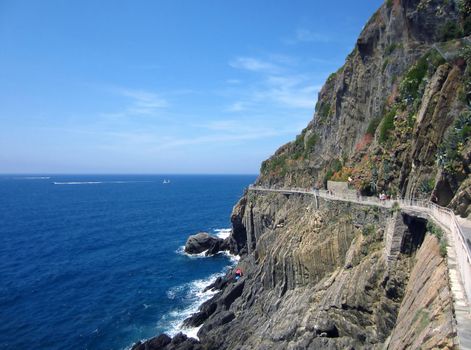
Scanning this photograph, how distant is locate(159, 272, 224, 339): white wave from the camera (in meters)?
42.2

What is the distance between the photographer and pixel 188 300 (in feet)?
168

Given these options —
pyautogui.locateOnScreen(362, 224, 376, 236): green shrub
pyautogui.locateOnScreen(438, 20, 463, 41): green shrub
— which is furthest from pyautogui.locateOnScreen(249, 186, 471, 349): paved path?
pyautogui.locateOnScreen(438, 20, 463, 41): green shrub

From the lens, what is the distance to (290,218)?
161 ft

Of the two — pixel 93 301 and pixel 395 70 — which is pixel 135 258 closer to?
pixel 93 301

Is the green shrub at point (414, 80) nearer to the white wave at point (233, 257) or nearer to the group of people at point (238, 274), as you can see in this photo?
the group of people at point (238, 274)

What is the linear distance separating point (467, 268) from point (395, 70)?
41.3 m

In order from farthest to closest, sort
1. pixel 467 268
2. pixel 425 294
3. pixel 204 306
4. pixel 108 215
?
pixel 108 215 < pixel 204 306 < pixel 425 294 < pixel 467 268

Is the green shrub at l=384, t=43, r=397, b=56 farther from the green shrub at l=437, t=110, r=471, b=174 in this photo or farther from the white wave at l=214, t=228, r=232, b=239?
the white wave at l=214, t=228, r=232, b=239

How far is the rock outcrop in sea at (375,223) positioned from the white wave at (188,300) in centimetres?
156

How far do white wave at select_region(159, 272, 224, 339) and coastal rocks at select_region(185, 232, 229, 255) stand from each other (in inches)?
492

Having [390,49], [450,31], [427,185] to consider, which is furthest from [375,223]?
[390,49]

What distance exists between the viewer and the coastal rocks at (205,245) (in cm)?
7425

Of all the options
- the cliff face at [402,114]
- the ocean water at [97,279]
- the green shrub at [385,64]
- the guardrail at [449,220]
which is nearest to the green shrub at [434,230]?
the guardrail at [449,220]

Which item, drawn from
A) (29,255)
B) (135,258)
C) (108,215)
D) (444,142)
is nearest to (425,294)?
(444,142)
